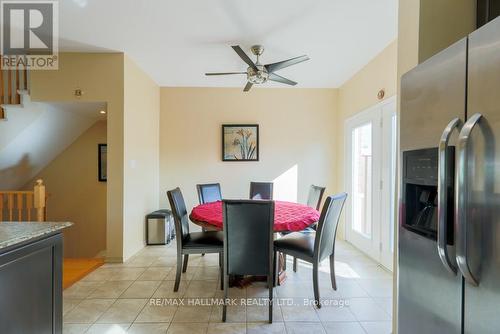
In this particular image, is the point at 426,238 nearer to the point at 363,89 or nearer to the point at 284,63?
the point at 284,63

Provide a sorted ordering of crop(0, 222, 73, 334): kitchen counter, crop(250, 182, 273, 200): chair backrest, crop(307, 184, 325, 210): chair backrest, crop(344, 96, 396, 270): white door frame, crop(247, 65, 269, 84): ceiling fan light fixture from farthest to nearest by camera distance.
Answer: crop(250, 182, 273, 200): chair backrest
crop(307, 184, 325, 210): chair backrest
crop(344, 96, 396, 270): white door frame
crop(247, 65, 269, 84): ceiling fan light fixture
crop(0, 222, 73, 334): kitchen counter

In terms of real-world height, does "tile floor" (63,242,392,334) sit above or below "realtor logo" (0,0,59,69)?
below

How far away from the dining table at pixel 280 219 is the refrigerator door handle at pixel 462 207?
1487 millimetres

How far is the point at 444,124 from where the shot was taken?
0.99 meters

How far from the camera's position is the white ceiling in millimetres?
2307

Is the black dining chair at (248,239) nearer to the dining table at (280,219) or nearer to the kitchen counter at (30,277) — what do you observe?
the dining table at (280,219)

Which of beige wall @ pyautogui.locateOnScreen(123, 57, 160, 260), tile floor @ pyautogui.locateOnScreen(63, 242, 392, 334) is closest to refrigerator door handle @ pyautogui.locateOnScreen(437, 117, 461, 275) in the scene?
tile floor @ pyautogui.locateOnScreen(63, 242, 392, 334)

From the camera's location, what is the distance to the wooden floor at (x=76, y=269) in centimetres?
274

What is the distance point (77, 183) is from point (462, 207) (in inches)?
210

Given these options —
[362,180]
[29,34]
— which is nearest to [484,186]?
[362,180]

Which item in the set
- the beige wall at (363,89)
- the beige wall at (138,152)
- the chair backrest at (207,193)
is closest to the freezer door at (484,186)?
the beige wall at (363,89)

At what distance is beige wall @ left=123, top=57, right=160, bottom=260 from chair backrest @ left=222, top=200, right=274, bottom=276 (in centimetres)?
187

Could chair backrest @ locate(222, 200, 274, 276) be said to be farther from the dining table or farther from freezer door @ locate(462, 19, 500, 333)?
freezer door @ locate(462, 19, 500, 333)

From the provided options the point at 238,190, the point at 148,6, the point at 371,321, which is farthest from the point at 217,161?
the point at 371,321
